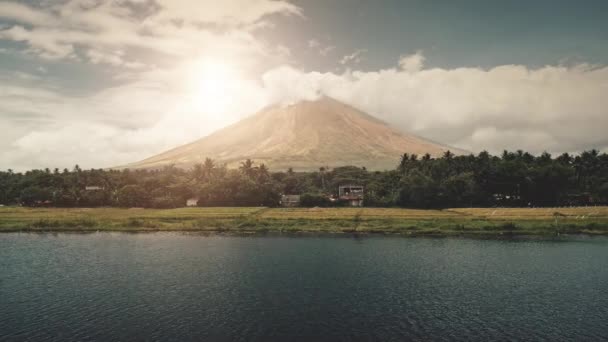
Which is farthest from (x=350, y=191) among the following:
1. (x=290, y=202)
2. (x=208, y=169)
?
(x=208, y=169)

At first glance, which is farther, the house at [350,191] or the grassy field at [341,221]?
the house at [350,191]

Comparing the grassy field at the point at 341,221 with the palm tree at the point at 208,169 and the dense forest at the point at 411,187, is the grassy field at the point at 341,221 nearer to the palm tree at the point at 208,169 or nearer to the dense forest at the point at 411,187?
the dense forest at the point at 411,187

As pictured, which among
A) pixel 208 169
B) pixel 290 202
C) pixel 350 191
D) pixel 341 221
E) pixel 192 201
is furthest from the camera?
pixel 350 191

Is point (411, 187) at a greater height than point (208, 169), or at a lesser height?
lesser

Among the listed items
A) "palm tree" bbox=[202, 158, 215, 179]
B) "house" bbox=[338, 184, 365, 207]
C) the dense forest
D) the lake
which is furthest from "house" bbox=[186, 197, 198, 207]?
the lake

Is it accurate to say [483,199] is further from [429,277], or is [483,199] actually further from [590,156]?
[429,277]

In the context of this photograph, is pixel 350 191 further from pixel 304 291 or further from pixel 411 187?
pixel 304 291

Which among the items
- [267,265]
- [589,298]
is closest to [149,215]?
[267,265]

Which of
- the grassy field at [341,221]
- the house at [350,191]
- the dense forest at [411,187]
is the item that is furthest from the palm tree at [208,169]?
the house at [350,191]
